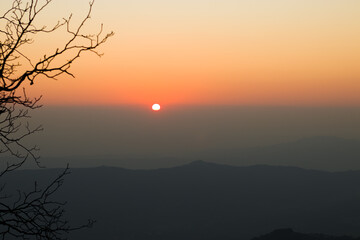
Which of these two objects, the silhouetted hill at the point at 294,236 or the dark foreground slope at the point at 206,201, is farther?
the dark foreground slope at the point at 206,201

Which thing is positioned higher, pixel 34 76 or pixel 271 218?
pixel 34 76

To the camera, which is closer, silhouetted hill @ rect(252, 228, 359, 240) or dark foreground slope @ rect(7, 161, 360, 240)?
silhouetted hill @ rect(252, 228, 359, 240)

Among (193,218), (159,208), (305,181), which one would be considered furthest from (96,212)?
(305,181)

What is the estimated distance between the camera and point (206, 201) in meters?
160

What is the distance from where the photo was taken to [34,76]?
4.84m

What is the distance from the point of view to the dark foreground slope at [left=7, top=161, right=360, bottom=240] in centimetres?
12149

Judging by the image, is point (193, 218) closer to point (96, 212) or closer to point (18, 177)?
point (96, 212)

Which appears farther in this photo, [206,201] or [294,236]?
[206,201]

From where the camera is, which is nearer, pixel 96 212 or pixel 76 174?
pixel 96 212

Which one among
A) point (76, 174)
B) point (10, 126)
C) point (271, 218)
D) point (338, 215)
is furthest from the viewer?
point (76, 174)

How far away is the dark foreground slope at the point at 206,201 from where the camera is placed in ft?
399

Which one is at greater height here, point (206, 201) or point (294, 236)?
point (294, 236)

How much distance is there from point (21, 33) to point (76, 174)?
17929 centimetres

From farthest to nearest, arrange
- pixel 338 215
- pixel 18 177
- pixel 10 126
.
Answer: pixel 18 177
pixel 338 215
pixel 10 126
